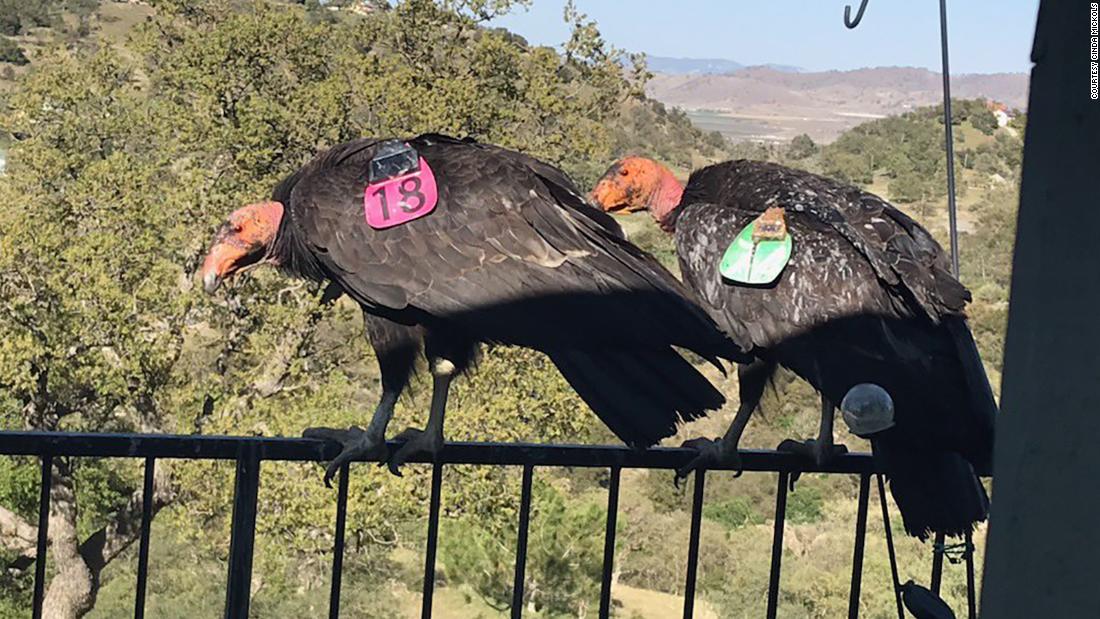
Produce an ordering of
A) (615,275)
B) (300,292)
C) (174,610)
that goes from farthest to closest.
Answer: (174,610), (300,292), (615,275)

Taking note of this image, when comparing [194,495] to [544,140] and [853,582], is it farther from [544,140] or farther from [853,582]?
[853,582]

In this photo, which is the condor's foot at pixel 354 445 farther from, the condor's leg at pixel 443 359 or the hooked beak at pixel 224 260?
the hooked beak at pixel 224 260

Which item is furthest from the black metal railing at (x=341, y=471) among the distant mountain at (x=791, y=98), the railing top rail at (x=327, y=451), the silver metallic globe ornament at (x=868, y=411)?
the distant mountain at (x=791, y=98)

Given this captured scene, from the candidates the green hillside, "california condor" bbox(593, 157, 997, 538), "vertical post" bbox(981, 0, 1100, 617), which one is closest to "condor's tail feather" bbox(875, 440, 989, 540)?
"california condor" bbox(593, 157, 997, 538)

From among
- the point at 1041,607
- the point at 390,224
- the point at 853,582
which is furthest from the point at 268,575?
the point at 1041,607

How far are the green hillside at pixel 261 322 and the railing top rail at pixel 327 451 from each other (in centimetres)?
858

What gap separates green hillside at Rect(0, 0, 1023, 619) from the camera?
11969 millimetres

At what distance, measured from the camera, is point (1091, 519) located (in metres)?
0.94

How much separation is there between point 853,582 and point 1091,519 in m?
1.64

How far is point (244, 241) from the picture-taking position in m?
3.51

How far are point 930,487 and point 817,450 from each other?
28 centimetres

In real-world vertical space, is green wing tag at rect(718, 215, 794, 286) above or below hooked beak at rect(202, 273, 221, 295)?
above

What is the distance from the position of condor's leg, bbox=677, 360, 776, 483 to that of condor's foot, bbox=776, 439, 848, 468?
5.1 inches

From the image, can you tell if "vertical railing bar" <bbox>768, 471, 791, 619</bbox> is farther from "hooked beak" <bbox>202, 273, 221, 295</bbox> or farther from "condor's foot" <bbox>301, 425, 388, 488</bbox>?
"hooked beak" <bbox>202, 273, 221, 295</bbox>
